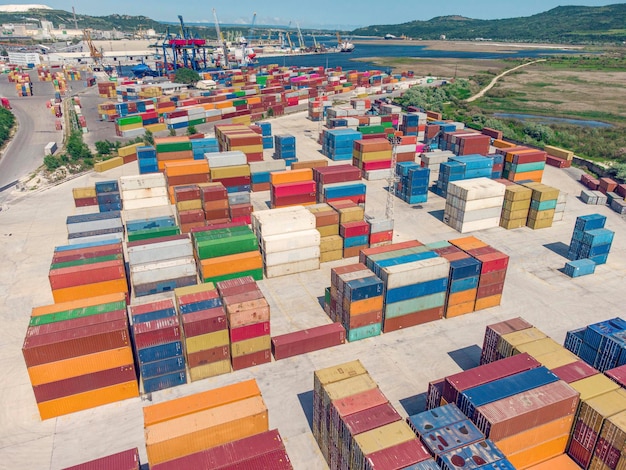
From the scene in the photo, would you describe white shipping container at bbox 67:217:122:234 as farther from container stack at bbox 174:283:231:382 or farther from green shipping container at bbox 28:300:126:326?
container stack at bbox 174:283:231:382

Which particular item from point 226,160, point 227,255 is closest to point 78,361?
point 227,255

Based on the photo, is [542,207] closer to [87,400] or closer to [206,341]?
[206,341]

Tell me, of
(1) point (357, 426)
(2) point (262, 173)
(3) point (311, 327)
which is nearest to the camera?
(1) point (357, 426)

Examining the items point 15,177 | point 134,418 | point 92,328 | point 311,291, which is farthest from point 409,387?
point 15,177

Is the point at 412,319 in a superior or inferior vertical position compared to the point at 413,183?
inferior

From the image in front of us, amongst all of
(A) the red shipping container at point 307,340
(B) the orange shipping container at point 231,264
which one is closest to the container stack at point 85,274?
(B) the orange shipping container at point 231,264

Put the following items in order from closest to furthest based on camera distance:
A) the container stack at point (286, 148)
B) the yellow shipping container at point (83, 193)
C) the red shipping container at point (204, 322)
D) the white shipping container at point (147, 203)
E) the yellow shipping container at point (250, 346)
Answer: the red shipping container at point (204, 322)
the yellow shipping container at point (250, 346)
the yellow shipping container at point (83, 193)
the white shipping container at point (147, 203)
the container stack at point (286, 148)

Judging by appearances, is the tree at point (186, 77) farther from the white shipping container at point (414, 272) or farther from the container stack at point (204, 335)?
the white shipping container at point (414, 272)
